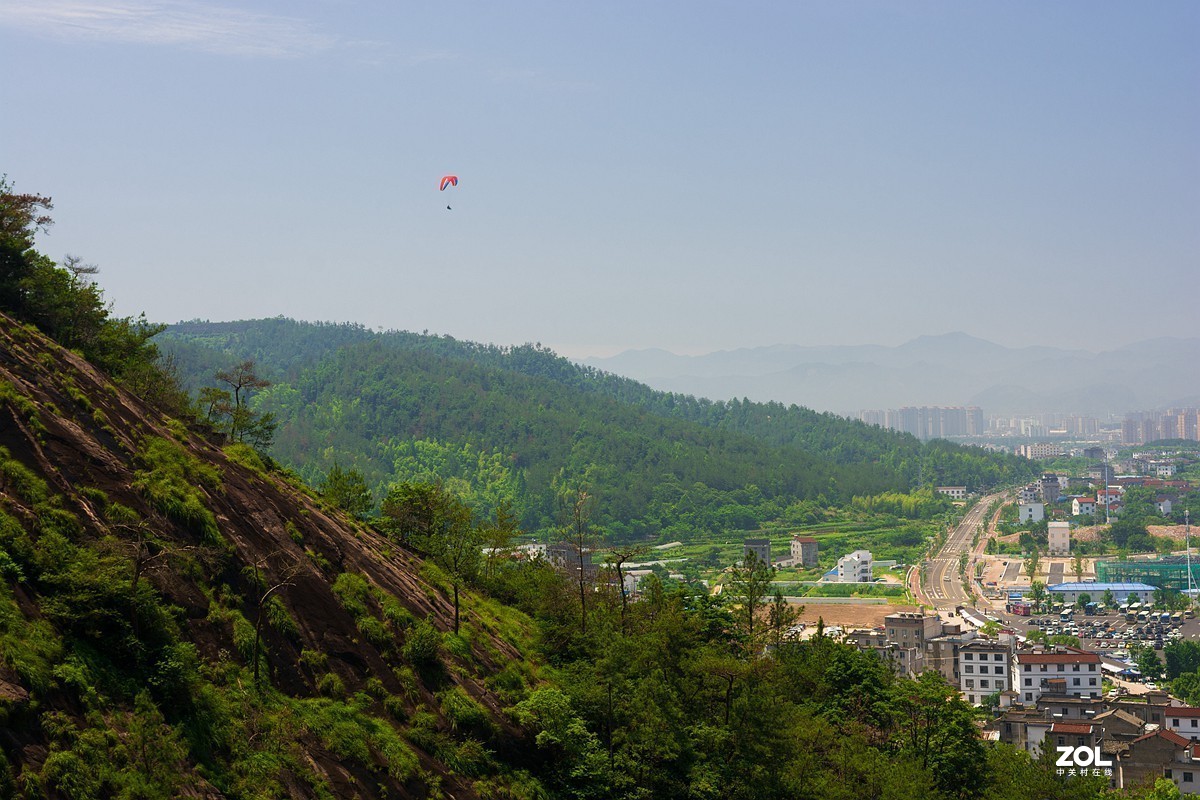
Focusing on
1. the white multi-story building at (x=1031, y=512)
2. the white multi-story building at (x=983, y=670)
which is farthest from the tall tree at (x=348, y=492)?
the white multi-story building at (x=1031, y=512)

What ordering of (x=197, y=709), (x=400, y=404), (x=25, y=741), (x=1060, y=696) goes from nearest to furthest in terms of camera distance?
(x=25, y=741) → (x=197, y=709) → (x=1060, y=696) → (x=400, y=404)

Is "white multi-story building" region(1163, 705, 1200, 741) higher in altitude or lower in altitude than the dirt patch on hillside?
higher

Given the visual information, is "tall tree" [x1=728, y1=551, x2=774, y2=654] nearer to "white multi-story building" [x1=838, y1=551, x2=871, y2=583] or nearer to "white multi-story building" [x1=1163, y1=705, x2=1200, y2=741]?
"white multi-story building" [x1=1163, y1=705, x2=1200, y2=741]

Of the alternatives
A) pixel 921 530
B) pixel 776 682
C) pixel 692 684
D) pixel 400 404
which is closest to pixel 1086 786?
pixel 776 682

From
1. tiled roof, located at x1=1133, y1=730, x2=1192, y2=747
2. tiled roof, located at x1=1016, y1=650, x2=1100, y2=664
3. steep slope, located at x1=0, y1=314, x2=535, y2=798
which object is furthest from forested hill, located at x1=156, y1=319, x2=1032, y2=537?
steep slope, located at x1=0, y1=314, x2=535, y2=798

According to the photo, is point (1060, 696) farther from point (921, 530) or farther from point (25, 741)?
point (921, 530)

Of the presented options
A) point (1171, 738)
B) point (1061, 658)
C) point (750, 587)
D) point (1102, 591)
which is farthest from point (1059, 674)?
point (1102, 591)

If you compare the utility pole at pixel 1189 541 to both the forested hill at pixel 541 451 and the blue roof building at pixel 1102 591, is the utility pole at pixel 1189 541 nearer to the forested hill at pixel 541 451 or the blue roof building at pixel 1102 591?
the blue roof building at pixel 1102 591
